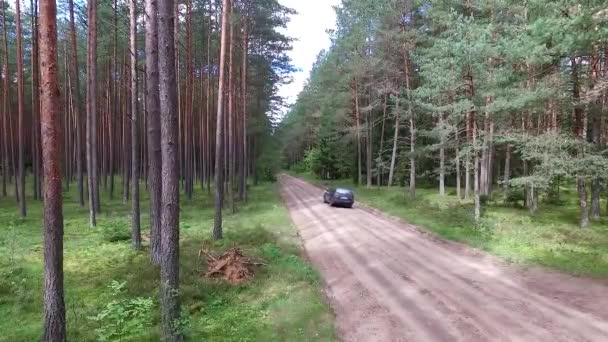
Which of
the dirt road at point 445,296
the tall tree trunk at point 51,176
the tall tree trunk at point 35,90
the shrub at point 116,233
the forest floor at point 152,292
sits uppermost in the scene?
the tall tree trunk at point 35,90

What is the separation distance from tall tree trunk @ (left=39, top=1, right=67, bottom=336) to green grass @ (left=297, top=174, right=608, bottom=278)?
12577 millimetres

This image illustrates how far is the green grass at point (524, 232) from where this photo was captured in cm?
1284

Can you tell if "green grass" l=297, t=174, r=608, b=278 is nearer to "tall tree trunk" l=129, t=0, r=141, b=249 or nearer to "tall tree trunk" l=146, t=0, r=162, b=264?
"tall tree trunk" l=146, t=0, r=162, b=264

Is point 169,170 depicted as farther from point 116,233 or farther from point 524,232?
point 524,232

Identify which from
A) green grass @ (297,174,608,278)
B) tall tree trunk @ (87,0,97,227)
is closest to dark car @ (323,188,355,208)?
green grass @ (297,174,608,278)

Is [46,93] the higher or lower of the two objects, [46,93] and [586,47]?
the lower

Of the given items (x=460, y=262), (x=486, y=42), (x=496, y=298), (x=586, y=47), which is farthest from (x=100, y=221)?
(x=586, y=47)

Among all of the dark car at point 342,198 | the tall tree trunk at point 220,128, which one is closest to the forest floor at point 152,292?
the tall tree trunk at point 220,128

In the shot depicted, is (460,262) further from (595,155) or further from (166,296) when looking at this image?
(166,296)

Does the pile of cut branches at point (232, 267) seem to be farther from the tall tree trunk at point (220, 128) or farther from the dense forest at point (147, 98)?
the tall tree trunk at point (220, 128)

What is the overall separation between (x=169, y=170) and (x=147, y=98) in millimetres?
6136

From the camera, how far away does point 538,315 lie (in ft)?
27.8

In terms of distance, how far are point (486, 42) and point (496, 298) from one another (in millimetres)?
11578

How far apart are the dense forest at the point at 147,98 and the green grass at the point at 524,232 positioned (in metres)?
9.98
